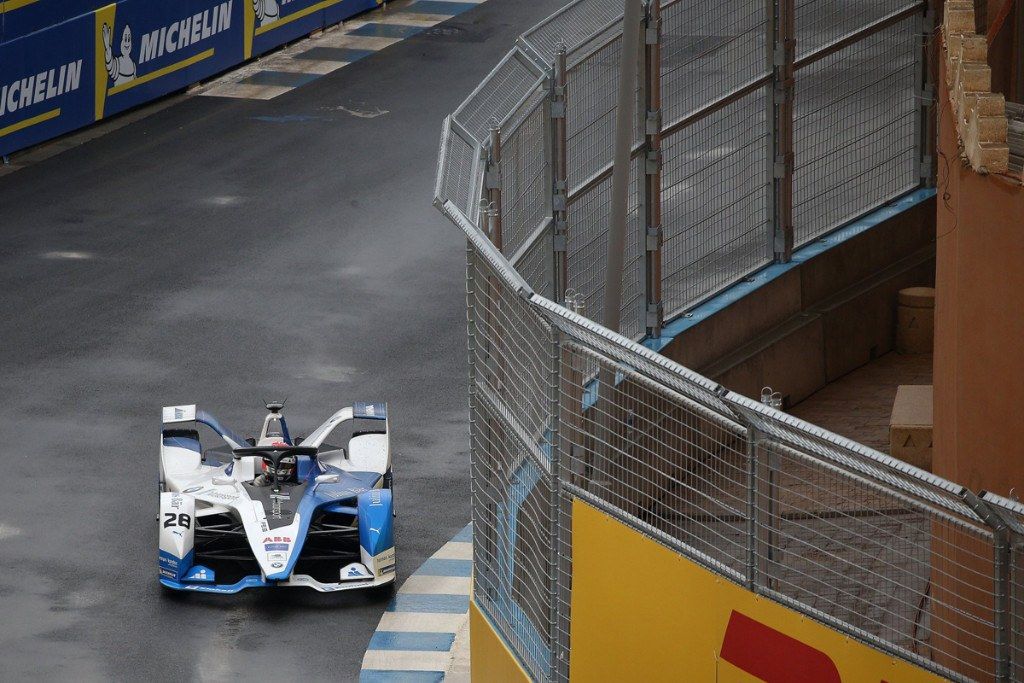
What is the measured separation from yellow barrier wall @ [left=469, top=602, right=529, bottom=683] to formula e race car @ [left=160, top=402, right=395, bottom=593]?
3.75m

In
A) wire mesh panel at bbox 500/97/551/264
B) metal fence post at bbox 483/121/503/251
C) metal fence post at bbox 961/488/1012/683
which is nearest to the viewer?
metal fence post at bbox 961/488/1012/683

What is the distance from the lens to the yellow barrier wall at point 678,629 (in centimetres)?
702

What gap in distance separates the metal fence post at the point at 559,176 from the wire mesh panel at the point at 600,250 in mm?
285

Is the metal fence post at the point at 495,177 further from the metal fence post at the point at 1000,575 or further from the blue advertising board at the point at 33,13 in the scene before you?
the blue advertising board at the point at 33,13

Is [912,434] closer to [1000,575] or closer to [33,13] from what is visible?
[1000,575]

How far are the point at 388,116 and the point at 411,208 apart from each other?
4052mm

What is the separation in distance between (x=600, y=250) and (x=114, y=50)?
14881 mm

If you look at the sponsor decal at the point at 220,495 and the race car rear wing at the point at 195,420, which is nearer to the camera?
the sponsor decal at the point at 220,495

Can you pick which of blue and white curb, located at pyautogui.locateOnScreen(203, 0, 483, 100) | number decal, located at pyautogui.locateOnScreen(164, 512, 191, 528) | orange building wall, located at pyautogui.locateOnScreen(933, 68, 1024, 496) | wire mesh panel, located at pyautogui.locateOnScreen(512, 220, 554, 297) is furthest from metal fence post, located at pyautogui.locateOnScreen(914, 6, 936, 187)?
blue and white curb, located at pyautogui.locateOnScreen(203, 0, 483, 100)

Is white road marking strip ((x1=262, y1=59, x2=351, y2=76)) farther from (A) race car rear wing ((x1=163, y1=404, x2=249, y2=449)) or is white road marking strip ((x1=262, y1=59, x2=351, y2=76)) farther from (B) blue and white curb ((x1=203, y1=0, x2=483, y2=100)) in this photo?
(A) race car rear wing ((x1=163, y1=404, x2=249, y2=449))

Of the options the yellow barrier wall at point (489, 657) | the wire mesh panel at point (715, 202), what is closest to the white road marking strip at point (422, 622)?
the wire mesh panel at point (715, 202)

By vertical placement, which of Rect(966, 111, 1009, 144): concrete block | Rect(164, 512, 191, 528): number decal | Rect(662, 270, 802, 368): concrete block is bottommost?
Rect(164, 512, 191, 528): number decal

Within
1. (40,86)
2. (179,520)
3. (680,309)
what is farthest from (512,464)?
(40,86)

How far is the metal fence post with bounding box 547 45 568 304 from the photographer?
1220 cm
